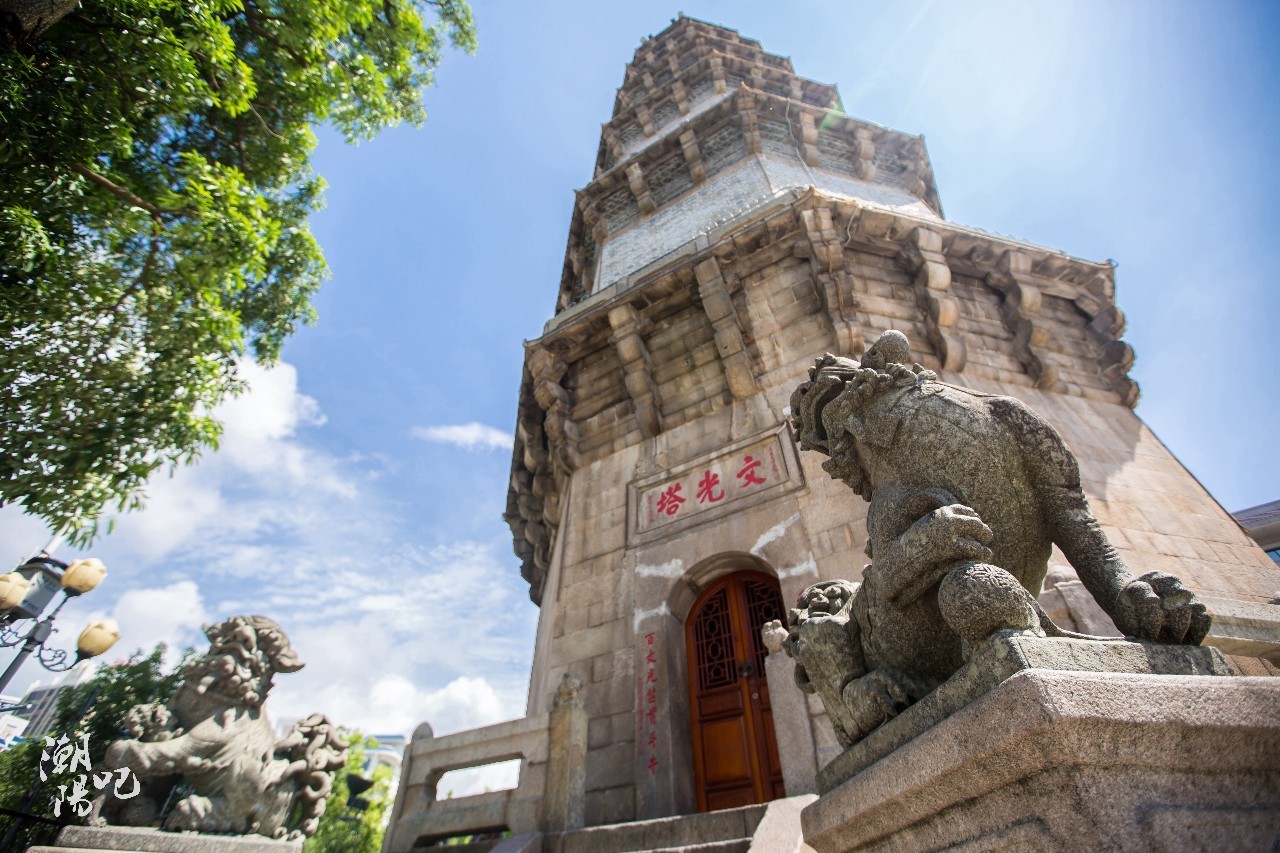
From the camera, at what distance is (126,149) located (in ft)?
17.1

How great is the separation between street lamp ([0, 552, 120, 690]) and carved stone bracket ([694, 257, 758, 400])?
25.8 feet

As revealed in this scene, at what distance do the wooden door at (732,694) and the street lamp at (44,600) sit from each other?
6516 mm

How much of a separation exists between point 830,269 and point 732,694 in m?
5.44

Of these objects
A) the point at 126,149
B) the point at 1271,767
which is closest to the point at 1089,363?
the point at 1271,767

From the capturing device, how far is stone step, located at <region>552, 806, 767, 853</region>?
14.4 feet

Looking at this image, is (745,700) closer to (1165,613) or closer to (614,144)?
(1165,613)

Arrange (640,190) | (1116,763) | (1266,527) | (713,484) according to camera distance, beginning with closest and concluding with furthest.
→ 1. (1116,763)
2. (713,484)
3. (640,190)
4. (1266,527)

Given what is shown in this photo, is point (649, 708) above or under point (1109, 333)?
under

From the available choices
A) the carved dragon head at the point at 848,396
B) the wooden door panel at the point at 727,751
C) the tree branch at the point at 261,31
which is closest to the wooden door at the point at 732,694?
the wooden door panel at the point at 727,751

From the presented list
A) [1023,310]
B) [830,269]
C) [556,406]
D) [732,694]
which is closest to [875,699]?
[732,694]

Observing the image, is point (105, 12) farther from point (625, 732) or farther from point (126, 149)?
point (625, 732)

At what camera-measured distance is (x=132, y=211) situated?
18.6 feet

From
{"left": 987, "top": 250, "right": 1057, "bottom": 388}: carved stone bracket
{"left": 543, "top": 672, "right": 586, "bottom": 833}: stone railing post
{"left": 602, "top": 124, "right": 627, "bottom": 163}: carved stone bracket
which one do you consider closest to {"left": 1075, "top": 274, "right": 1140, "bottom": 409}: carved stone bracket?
{"left": 987, "top": 250, "right": 1057, "bottom": 388}: carved stone bracket

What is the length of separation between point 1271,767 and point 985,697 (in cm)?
73
